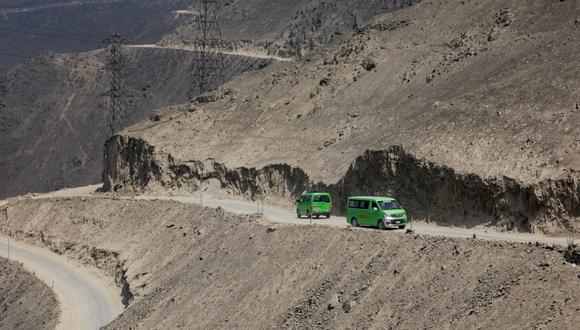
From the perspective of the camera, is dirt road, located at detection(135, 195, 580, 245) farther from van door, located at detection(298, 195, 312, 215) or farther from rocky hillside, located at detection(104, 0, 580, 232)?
rocky hillside, located at detection(104, 0, 580, 232)

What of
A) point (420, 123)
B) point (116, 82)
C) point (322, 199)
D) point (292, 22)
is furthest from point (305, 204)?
point (116, 82)

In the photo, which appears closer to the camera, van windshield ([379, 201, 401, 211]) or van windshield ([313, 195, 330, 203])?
van windshield ([379, 201, 401, 211])

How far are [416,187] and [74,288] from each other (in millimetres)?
23572

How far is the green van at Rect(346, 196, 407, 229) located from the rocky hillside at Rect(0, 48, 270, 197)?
8676cm

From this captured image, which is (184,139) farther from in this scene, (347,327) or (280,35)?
(280,35)

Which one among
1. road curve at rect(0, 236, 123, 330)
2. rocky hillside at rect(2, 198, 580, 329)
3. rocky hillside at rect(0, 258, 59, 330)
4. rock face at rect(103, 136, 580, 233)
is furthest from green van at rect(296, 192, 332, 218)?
rocky hillside at rect(0, 258, 59, 330)

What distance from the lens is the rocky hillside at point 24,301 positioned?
154ft

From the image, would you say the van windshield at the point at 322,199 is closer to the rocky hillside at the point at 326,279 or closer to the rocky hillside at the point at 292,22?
the rocky hillside at the point at 326,279

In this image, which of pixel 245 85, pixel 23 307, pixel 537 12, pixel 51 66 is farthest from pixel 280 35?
pixel 23 307

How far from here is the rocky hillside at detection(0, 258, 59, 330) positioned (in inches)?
1850

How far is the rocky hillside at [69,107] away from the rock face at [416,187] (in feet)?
200

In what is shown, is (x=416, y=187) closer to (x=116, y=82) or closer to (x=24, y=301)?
(x=24, y=301)

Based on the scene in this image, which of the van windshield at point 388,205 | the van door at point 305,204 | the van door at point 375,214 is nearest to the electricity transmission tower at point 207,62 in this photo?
the van door at point 305,204

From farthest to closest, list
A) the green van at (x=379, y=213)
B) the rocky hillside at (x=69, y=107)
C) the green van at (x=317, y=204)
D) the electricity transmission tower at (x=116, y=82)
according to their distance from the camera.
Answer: the rocky hillside at (x=69, y=107), the electricity transmission tower at (x=116, y=82), the green van at (x=317, y=204), the green van at (x=379, y=213)
